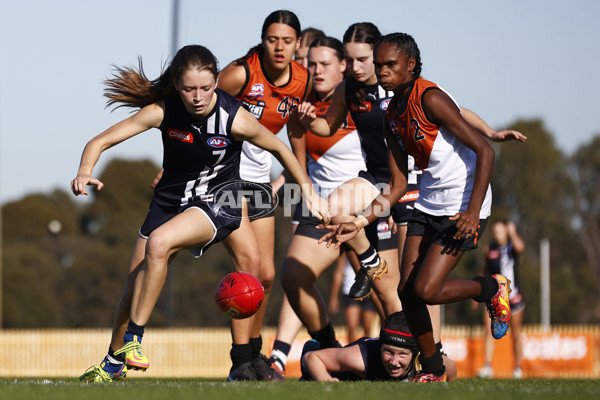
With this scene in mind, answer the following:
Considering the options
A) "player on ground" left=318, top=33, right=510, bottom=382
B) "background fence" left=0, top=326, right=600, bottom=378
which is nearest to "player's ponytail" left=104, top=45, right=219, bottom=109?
"player on ground" left=318, top=33, right=510, bottom=382

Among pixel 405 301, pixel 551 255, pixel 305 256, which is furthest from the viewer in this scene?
pixel 551 255

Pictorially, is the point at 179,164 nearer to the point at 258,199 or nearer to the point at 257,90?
the point at 258,199

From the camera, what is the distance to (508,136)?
6.94m

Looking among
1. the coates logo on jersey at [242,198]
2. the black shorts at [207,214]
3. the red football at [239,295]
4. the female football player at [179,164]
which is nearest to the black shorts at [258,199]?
the coates logo on jersey at [242,198]

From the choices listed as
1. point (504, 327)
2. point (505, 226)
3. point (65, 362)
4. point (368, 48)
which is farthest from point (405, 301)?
point (65, 362)

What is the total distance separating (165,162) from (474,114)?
268cm

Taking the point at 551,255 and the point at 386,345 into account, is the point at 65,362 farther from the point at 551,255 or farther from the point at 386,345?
the point at 551,255

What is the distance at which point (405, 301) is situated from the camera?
6727 mm

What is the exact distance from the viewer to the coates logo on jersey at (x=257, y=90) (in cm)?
797

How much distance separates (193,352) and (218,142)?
56.2ft

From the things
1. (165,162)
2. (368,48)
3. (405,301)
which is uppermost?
(368,48)

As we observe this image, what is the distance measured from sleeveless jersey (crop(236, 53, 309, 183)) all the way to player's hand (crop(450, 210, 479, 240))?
8.09 feet

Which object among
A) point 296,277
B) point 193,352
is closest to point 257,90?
point 296,277

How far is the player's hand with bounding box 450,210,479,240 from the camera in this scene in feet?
20.1
